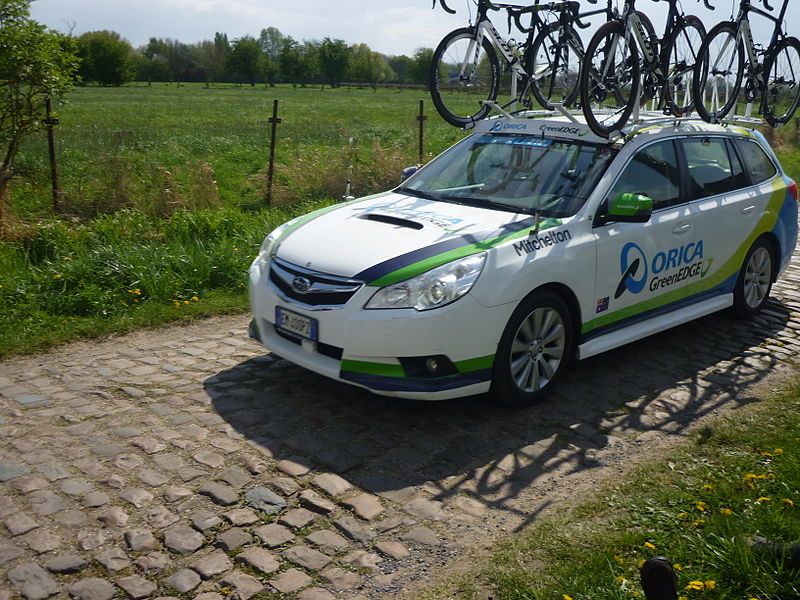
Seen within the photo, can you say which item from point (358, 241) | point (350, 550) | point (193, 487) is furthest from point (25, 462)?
point (358, 241)

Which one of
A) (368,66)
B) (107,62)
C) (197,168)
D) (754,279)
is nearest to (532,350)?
(754,279)

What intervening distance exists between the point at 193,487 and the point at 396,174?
34.5 ft

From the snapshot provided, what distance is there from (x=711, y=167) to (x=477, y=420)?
3.27 metres

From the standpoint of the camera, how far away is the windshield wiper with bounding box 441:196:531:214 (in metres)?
5.71

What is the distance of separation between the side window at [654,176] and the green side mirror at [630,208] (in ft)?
0.52

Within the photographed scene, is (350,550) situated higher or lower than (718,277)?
lower

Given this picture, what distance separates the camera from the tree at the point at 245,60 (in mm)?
133375

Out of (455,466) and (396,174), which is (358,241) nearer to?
(455,466)

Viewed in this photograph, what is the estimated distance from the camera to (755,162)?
7375mm

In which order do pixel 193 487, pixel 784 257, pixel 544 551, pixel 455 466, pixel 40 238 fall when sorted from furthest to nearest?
pixel 40 238 → pixel 784 257 → pixel 455 466 → pixel 193 487 → pixel 544 551

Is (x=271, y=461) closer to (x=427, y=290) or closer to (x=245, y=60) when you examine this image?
(x=427, y=290)

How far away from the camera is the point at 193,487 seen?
4250 millimetres

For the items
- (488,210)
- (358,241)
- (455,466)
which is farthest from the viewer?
(488,210)

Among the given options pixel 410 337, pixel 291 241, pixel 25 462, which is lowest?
pixel 25 462
